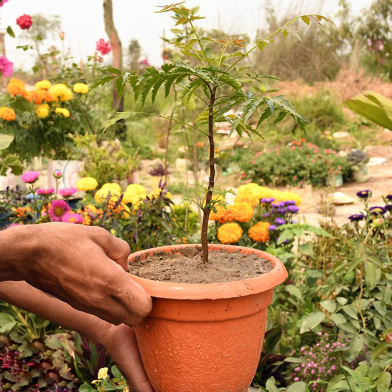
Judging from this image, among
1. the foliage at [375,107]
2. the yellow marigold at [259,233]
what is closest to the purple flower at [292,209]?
the yellow marigold at [259,233]

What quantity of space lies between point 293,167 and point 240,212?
4.62m

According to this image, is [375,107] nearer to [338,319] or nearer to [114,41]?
[338,319]

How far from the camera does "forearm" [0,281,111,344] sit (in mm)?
1334

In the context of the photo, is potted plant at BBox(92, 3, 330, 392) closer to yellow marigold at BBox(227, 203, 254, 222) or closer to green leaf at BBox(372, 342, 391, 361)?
green leaf at BBox(372, 342, 391, 361)

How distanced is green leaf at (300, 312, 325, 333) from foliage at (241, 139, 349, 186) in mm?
4810

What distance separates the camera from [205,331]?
108 centimetres

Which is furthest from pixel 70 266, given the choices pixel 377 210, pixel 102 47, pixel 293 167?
pixel 293 167

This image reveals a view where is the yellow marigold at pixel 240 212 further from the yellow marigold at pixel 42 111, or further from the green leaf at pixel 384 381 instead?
the yellow marigold at pixel 42 111

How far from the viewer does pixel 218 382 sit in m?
1.12

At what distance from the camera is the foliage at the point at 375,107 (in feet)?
5.84

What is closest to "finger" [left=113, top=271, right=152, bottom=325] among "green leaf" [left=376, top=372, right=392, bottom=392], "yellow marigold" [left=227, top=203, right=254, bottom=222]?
"green leaf" [left=376, top=372, right=392, bottom=392]

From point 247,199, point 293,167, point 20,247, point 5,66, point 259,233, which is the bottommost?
point 293,167

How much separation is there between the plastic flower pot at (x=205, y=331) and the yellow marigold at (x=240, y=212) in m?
0.86

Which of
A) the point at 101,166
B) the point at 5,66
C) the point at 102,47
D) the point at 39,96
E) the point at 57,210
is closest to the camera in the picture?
the point at 57,210
